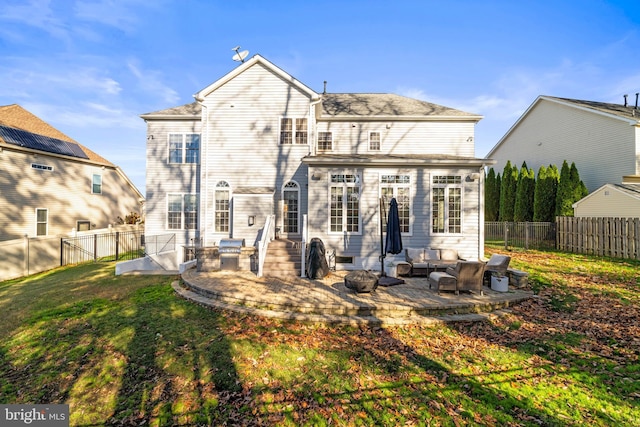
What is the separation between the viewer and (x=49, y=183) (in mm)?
18375

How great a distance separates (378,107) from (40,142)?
23118mm

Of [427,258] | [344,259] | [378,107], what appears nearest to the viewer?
[427,258]

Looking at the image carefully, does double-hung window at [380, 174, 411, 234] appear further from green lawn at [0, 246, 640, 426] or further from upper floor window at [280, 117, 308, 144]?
green lawn at [0, 246, 640, 426]

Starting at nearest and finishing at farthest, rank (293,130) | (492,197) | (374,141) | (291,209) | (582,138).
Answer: (293,130) < (291,209) < (374,141) < (582,138) < (492,197)

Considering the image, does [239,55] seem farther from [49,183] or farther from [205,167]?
[49,183]

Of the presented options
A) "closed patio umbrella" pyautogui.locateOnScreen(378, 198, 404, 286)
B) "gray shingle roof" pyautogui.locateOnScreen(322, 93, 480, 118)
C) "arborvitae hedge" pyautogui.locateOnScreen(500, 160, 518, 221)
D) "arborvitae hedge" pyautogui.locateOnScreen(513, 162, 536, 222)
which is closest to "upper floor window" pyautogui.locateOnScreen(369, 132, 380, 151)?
"gray shingle roof" pyautogui.locateOnScreen(322, 93, 480, 118)

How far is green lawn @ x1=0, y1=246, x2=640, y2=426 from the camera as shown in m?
3.80

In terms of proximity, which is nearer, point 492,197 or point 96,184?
point 96,184

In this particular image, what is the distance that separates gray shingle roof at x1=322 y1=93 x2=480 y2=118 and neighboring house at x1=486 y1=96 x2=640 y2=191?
38.5 ft

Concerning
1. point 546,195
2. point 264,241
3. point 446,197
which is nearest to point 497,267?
point 446,197

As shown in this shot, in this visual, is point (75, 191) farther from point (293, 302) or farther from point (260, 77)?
point (293, 302)

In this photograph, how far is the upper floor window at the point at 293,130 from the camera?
1313cm

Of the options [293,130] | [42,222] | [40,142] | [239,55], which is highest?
[239,55]

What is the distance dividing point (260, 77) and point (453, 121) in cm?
1056
